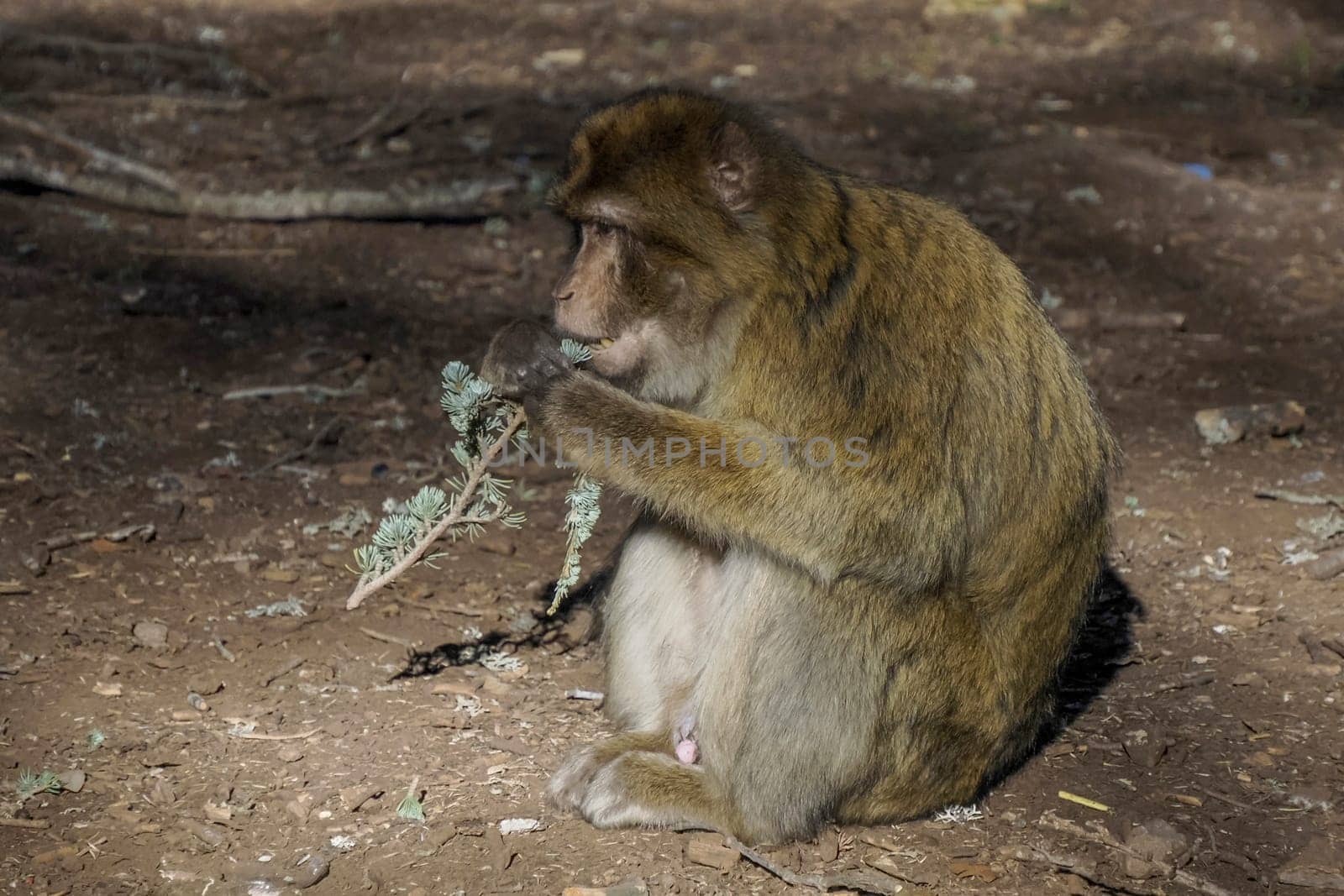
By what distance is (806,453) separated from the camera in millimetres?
3652

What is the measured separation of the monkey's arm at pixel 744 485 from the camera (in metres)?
3.62

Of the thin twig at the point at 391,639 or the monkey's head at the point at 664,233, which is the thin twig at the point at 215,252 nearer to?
the thin twig at the point at 391,639

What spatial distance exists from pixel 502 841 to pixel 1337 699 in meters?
2.63

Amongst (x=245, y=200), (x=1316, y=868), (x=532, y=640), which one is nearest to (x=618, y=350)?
(x=532, y=640)

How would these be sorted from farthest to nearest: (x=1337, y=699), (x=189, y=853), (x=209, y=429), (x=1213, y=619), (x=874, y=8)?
1. (x=874, y=8)
2. (x=209, y=429)
3. (x=1213, y=619)
4. (x=1337, y=699)
5. (x=189, y=853)

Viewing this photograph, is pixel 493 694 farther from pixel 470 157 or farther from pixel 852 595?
pixel 470 157

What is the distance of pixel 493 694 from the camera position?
450 cm

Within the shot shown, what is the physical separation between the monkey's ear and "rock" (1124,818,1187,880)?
1969mm

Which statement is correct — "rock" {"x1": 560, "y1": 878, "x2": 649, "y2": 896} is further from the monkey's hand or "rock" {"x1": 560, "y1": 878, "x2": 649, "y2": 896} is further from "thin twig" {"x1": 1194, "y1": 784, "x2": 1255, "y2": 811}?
"thin twig" {"x1": 1194, "y1": 784, "x2": 1255, "y2": 811}

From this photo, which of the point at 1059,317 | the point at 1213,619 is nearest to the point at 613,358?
the point at 1213,619

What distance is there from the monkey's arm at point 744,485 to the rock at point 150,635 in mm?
1603

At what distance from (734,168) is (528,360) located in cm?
74

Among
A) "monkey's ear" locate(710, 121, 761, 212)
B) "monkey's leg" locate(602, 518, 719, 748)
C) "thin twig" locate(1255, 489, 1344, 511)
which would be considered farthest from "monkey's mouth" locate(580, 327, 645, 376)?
"thin twig" locate(1255, 489, 1344, 511)

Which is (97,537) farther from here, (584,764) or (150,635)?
(584,764)
